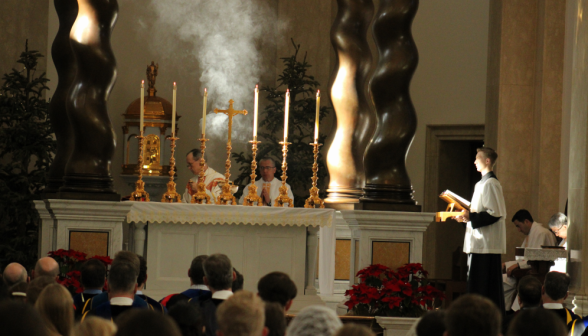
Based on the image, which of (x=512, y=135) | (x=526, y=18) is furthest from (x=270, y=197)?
(x=526, y=18)

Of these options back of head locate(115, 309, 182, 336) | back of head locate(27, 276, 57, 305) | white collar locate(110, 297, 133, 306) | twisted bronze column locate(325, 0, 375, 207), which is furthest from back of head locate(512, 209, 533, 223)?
back of head locate(115, 309, 182, 336)

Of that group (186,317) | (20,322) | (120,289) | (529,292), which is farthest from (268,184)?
(20,322)

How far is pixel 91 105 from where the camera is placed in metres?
8.59

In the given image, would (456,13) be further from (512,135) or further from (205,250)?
(205,250)

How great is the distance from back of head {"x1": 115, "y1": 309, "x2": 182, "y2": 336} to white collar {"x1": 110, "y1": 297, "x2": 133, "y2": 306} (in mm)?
2139

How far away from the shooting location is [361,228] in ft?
28.1

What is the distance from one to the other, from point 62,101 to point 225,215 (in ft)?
7.80

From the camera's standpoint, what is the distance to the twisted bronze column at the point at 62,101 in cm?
→ 951

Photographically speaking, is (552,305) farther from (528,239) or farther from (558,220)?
(528,239)

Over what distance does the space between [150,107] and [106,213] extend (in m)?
5.80

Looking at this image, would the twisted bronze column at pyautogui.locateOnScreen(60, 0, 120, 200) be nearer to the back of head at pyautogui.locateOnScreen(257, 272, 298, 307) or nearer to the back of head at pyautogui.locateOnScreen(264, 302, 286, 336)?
the back of head at pyautogui.locateOnScreen(257, 272, 298, 307)

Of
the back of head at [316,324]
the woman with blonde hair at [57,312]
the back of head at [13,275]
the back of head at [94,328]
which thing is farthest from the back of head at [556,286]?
the back of head at [13,275]

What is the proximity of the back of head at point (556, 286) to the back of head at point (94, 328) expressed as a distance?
335cm

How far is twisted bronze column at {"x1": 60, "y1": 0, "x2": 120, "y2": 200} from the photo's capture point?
850 centimetres
